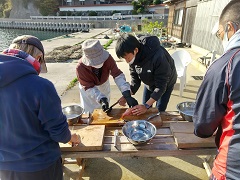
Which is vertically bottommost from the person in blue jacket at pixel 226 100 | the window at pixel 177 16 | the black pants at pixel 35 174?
the black pants at pixel 35 174

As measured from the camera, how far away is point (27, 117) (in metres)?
1.21

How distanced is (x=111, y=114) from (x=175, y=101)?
8.68 feet

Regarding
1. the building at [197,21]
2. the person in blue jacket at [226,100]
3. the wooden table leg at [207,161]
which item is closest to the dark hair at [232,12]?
the person in blue jacket at [226,100]

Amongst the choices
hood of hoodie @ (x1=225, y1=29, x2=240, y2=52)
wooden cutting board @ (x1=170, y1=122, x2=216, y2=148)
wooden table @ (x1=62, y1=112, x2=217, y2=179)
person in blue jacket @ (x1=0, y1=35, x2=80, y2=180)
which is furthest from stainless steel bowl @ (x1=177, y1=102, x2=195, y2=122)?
person in blue jacket @ (x1=0, y1=35, x2=80, y2=180)

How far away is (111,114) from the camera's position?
2.26 metres

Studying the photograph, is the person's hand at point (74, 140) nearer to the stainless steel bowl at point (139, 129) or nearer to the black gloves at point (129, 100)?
the stainless steel bowl at point (139, 129)

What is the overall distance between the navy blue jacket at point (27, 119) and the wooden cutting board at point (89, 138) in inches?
10.4

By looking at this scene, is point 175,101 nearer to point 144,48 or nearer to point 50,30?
point 144,48

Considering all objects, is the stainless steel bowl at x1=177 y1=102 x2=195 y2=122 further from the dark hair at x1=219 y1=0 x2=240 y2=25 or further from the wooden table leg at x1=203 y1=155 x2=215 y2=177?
the dark hair at x1=219 y1=0 x2=240 y2=25

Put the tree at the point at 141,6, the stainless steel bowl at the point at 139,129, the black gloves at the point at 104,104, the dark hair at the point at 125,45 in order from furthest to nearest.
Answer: the tree at the point at 141,6, the black gloves at the point at 104,104, the dark hair at the point at 125,45, the stainless steel bowl at the point at 139,129

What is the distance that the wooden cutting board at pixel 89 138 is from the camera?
169 centimetres

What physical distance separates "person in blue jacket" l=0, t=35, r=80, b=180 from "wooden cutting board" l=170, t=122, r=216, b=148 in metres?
1.01

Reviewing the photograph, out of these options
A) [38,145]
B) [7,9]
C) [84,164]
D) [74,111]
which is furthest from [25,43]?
[7,9]

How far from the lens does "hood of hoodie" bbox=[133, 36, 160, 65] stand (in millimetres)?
2338
